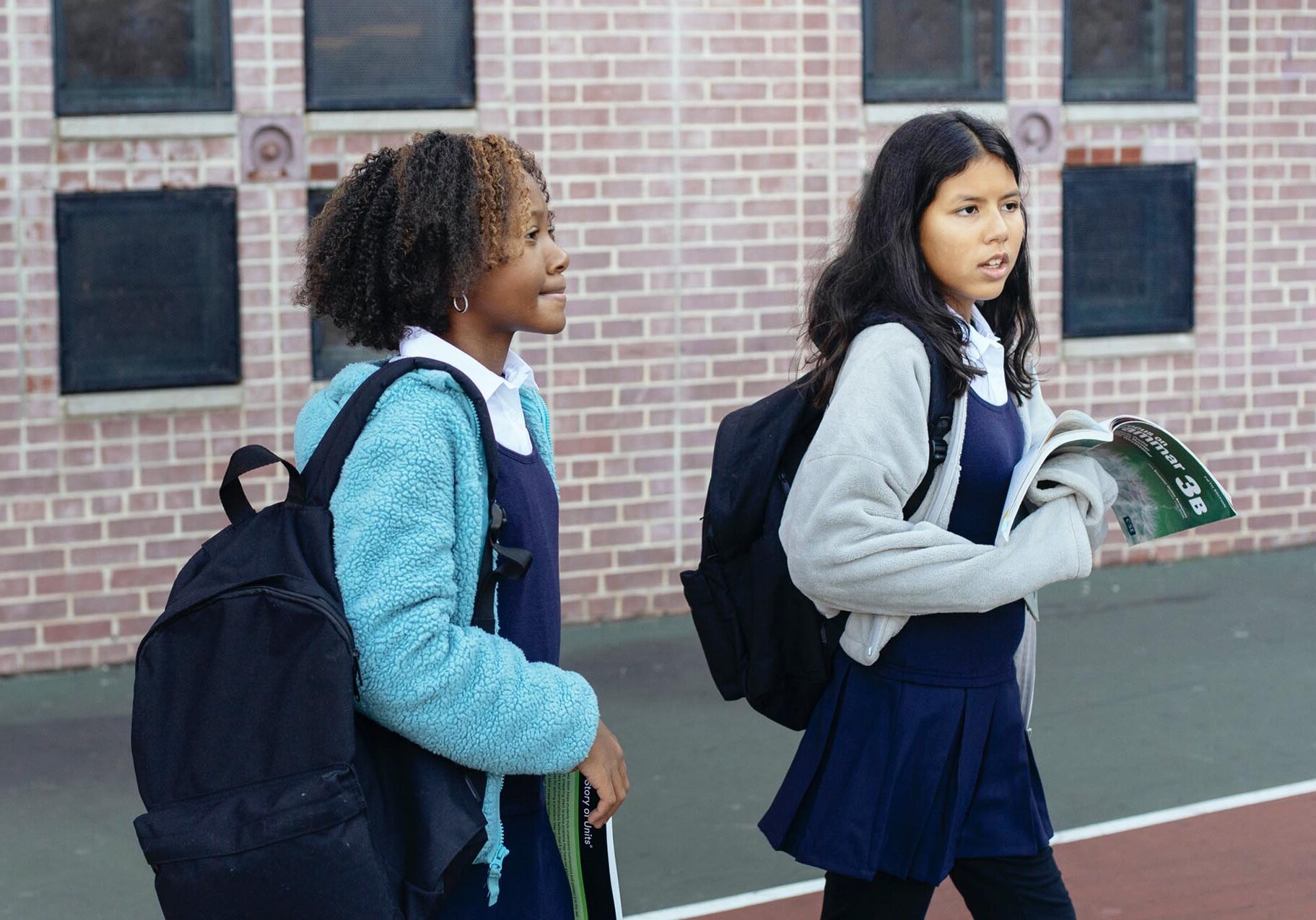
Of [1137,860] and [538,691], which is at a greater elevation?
[538,691]

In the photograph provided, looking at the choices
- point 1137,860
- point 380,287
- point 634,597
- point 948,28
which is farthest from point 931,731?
point 948,28

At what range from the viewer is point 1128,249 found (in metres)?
9.30

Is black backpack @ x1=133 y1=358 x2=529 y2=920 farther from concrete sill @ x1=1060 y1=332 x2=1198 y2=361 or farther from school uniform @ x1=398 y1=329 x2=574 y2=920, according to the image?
concrete sill @ x1=1060 y1=332 x2=1198 y2=361

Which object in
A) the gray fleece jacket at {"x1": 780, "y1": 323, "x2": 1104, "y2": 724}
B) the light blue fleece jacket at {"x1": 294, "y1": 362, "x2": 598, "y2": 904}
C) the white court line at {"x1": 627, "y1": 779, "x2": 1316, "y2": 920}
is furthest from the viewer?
the white court line at {"x1": 627, "y1": 779, "x2": 1316, "y2": 920}

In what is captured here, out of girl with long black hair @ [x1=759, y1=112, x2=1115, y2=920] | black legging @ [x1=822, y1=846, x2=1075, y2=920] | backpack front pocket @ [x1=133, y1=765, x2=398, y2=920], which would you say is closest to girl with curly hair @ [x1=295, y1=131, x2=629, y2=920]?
backpack front pocket @ [x1=133, y1=765, x2=398, y2=920]

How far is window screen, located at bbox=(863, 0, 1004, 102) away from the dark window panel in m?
2.61

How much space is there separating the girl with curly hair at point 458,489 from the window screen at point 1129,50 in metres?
6.71

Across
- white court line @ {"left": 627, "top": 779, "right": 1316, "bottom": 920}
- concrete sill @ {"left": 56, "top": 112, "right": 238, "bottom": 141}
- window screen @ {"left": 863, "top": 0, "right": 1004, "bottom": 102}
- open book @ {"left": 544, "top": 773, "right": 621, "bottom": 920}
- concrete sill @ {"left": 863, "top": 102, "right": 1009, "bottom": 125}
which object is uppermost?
window screen @ {"left": 863, "top": 0, "right": 1004, "bottom": 102}

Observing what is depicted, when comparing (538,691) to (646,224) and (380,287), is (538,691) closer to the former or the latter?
(380,287)

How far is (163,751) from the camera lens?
241cm

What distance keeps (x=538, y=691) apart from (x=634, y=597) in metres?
5.76

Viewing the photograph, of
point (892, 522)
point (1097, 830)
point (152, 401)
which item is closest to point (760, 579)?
point (892, 522)

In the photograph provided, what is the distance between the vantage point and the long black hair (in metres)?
3.42

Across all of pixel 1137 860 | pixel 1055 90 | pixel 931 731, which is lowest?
pixel 1137 860
